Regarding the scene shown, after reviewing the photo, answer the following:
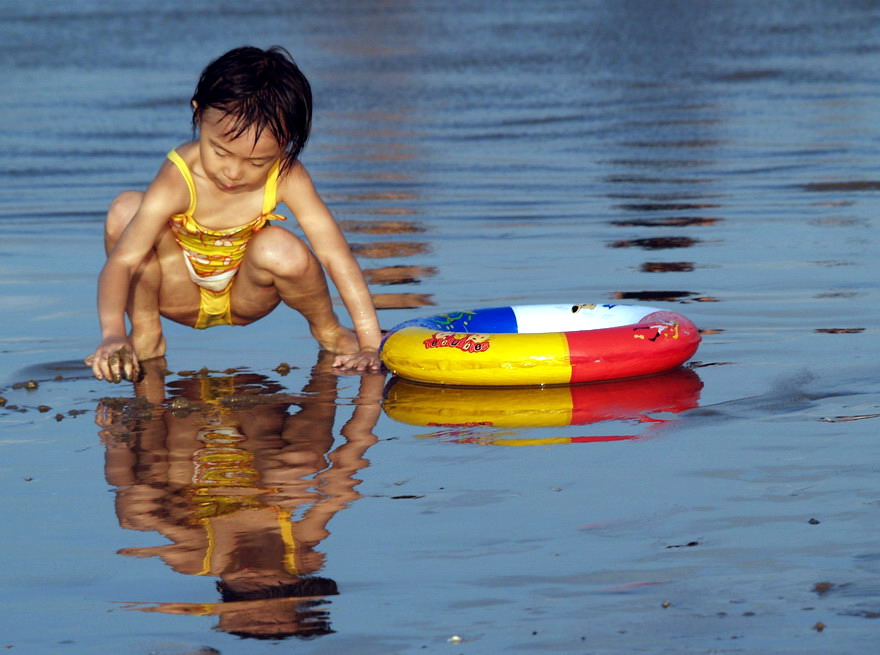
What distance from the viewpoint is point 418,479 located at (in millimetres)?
4395

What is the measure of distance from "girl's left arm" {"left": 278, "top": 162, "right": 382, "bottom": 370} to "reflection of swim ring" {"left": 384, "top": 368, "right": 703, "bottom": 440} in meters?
0.30

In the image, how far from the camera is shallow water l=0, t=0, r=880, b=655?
338cm

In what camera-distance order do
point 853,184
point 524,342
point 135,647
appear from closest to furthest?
1. point 135,647
2. point 524,342
3. point 853,184

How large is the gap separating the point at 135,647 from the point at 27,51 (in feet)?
61.8

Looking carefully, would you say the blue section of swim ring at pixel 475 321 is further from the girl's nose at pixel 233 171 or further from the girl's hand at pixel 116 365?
the girl's hand at pixel 116 365

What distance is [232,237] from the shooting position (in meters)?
5.96

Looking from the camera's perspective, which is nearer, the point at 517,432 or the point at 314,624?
the point at 314,624

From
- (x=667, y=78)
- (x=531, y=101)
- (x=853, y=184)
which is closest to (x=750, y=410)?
(x=853, y=184)

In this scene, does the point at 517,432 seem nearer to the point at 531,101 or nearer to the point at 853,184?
the point at 853,184

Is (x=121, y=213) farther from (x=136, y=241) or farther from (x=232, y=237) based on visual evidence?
(x=232, y=237)

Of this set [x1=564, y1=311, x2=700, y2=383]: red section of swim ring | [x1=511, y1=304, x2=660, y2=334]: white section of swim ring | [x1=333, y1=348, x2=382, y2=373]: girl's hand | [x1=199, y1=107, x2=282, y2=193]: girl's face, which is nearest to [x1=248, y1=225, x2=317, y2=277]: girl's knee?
[x1=199, y1=107, x2=282, y2=193]: girl's face

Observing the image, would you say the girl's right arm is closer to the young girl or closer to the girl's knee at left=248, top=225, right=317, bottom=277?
the young girl

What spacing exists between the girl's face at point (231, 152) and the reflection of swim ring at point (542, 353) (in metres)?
0.90

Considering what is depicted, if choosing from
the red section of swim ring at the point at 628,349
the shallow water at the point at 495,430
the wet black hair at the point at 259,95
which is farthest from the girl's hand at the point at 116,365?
the red section of swim ring at the point at 628,349
